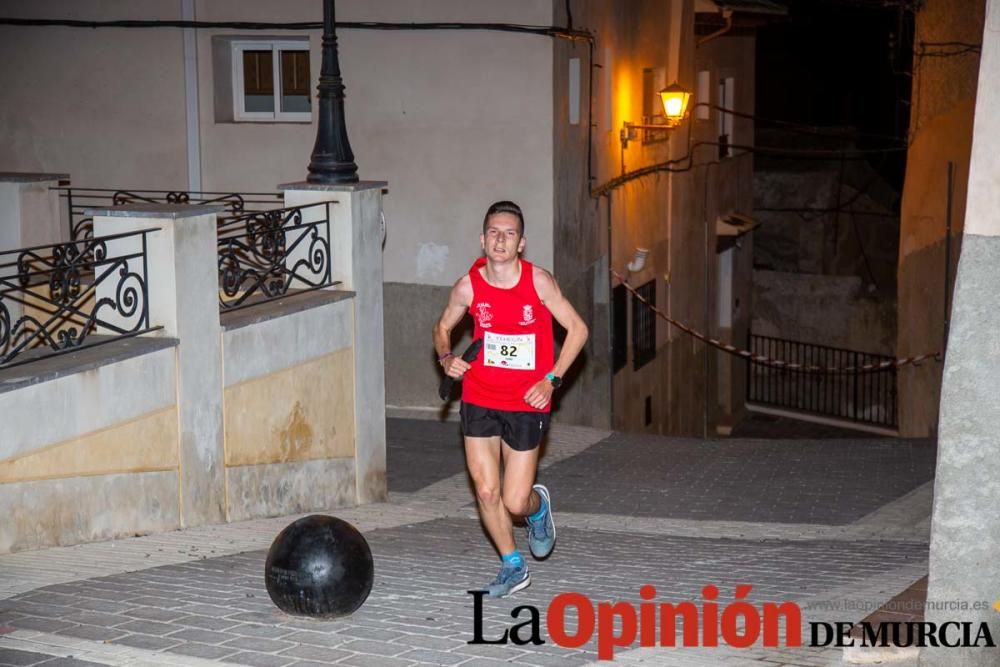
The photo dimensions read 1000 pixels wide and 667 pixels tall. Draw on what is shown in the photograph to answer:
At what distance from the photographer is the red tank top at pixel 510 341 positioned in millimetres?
7062

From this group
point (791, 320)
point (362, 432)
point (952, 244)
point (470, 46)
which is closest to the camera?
point (362, 432)

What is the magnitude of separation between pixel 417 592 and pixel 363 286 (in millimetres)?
4504

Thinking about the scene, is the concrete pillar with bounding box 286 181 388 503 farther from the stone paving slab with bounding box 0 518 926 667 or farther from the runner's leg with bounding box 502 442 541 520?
the runner's leg with bounding box 502 442 541 520

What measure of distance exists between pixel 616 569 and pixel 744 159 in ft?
64.1

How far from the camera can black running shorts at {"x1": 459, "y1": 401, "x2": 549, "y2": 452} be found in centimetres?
720

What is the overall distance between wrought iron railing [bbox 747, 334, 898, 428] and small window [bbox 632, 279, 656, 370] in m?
4.29

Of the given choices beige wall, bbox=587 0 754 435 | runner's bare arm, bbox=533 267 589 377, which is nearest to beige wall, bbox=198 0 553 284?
beige wall, bbox=587 0 754 435

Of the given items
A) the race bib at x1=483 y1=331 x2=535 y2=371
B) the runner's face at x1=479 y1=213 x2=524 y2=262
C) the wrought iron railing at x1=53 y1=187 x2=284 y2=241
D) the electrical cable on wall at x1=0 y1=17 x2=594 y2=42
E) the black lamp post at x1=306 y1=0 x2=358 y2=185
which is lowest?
the race bib at x1=483 y1=331 x2=535 y2=371

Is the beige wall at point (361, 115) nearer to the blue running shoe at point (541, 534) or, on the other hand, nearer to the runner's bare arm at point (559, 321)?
the blue running shoe at point (541, 534)

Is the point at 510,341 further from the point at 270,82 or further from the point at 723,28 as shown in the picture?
the point at 723,28

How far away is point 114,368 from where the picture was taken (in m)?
8.45

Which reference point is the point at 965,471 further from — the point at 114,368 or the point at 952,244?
the point at 952,244

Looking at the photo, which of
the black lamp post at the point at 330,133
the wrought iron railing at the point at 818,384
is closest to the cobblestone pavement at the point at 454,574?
the black lamp post at the point at 330,133

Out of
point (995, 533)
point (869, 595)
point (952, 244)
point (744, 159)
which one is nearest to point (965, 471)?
point (995, 533)
